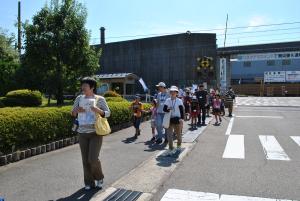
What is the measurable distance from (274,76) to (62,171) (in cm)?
5905

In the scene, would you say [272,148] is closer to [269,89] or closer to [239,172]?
[239,172]

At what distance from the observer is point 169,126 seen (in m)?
9.26

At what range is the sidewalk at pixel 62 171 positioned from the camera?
607cm

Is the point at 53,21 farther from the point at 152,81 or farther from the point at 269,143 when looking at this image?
the point at 152,81

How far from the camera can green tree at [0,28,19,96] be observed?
24.0m

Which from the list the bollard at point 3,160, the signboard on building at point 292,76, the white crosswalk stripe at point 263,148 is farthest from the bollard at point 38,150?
the signboard on building at point 292,76

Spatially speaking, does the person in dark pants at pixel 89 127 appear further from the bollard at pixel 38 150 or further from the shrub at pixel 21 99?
the shrub at pixel 21 99

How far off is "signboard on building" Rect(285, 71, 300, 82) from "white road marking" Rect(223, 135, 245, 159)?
168 ft

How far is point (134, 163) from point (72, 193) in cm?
260

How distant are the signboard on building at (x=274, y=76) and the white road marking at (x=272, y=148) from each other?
2021 inches

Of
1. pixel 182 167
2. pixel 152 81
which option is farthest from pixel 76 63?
pixel 152 81

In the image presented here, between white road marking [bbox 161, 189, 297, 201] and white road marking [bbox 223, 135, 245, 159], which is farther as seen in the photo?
white road marking [bbox 223, 135, 245, 159]

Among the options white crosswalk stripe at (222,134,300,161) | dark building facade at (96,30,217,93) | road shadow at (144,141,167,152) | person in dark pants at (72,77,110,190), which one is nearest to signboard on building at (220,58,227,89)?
dark building facade at (96,30,217,93)

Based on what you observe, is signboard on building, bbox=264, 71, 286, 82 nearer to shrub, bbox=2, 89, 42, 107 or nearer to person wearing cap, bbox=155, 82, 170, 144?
shrub, bbox=2, 89, 42, 107
